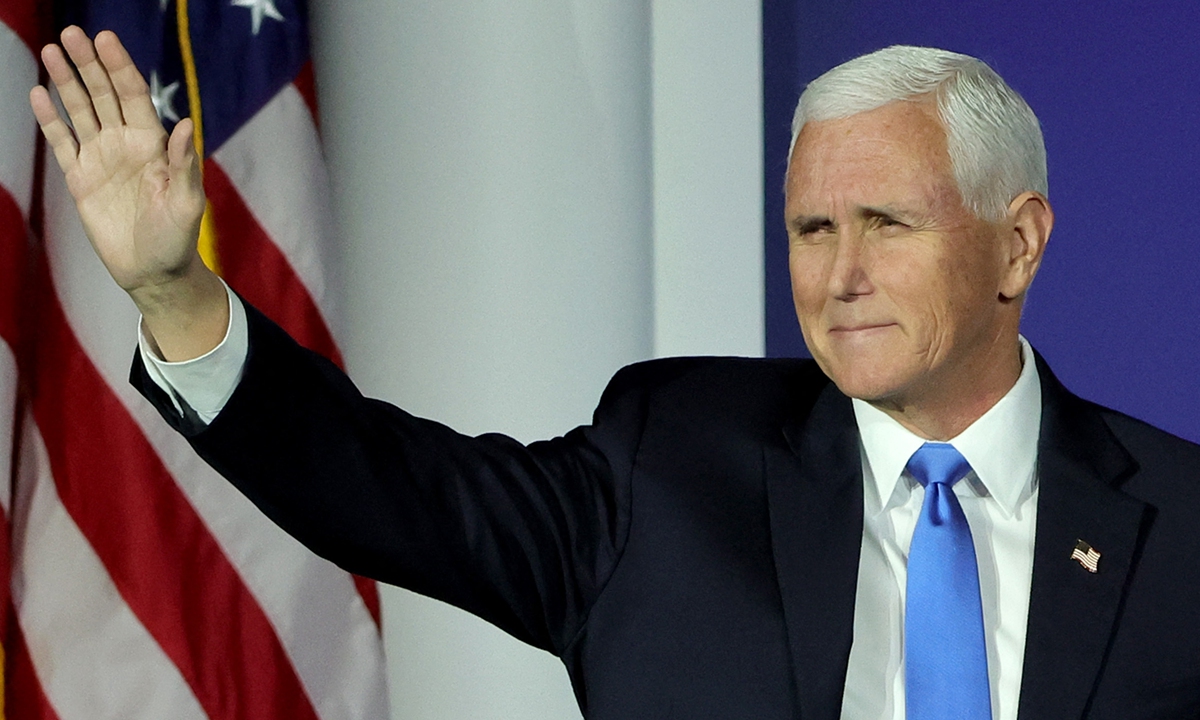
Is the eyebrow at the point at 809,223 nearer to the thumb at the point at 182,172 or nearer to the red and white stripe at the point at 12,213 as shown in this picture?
the thumb at the point at 182,172

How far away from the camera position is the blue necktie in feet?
4.50

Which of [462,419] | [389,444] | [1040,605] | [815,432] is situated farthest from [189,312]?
[462,419]

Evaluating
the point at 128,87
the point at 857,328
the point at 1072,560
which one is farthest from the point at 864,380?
the point at 128,87

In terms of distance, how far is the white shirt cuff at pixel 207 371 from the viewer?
121 cm

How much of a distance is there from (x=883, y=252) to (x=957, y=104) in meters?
0.17

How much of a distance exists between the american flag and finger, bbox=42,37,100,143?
86 centimetres

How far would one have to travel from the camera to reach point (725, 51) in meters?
2.68

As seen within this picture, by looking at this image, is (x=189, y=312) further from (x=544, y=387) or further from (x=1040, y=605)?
(x=544, y=387)

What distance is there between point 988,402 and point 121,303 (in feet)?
3.96

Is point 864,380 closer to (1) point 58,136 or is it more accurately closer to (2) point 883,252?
(2) point 883,252

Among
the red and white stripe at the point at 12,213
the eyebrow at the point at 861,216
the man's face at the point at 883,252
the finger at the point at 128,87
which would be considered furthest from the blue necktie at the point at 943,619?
the red and white stripe at the point at 12,213

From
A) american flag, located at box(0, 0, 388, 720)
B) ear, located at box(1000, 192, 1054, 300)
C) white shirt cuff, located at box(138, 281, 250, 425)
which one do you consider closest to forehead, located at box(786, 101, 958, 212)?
ear, located at box(1000, 192, 1054, 300)

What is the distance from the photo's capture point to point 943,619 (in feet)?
4.60

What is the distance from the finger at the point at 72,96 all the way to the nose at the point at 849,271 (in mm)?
677
